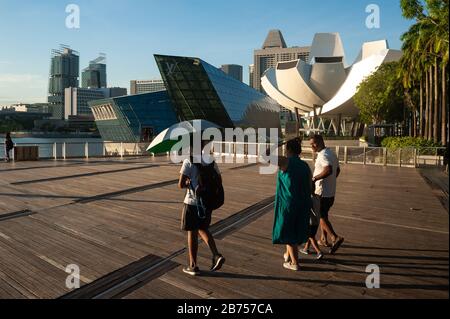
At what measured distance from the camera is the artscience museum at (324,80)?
68.9 metres

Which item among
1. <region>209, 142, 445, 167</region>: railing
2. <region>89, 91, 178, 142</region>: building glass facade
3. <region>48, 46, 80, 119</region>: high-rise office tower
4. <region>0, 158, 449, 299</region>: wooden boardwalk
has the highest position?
<region>48, 46, 80, 119</region>: high-rise office tower

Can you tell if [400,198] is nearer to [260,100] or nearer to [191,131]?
[191,131]

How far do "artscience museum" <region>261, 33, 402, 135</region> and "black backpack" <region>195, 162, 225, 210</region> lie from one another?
66.1 meters

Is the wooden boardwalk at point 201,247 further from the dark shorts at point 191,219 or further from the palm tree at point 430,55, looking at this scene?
the palm tree at point 430,55

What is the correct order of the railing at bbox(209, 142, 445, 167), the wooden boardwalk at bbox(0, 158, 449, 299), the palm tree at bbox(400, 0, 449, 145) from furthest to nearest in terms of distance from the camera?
the palm tree at bbox(400, 0, 449, 145) → the railing at bbox(209, 142, 445, 167) → the wooden boardwalk at bbox(0, 158, 449, 299)

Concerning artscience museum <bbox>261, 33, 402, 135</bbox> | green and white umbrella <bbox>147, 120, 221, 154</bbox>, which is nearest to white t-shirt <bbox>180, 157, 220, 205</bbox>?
green and white umbrella <bbox>147, 120, 221, 154</bbox>

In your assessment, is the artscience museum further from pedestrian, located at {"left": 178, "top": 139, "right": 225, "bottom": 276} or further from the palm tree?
pedestrian, located at {"left": 178, "top": 139, "right": 225, "bottom": 276}

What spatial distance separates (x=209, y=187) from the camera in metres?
4.18

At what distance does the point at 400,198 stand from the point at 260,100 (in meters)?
75.5

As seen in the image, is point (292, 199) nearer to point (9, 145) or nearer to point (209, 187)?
point (209, 187)

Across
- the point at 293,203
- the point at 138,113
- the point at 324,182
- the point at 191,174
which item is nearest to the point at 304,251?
the point at 324,182

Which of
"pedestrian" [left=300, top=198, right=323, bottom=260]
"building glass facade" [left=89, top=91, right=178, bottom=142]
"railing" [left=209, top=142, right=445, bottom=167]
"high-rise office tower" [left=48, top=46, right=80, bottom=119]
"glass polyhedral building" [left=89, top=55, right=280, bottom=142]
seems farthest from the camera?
"high-rise office tower" [left=48, top=46, right=80, bottom=119]

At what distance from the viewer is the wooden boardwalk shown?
3994 millimetres

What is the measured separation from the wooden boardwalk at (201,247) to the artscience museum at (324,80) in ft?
204
